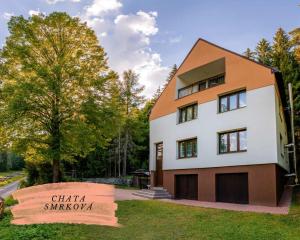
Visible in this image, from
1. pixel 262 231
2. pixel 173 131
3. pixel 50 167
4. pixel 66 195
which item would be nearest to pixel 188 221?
pixel 262 231

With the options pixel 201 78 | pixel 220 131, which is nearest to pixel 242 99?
pixel 220 131

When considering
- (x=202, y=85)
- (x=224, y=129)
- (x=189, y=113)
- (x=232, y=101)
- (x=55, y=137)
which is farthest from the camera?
(x=189, y=113)

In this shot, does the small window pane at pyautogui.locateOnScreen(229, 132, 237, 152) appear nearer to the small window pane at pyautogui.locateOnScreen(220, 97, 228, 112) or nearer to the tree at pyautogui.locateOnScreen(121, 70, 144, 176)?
the small window pane at pyautogui.locateOnScreen(220, 97, 228, 112)

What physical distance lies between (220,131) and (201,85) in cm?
399

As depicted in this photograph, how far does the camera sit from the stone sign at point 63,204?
4930 mm

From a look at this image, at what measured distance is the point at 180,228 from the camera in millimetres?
10570

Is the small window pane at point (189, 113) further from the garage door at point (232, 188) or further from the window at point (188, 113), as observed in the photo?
the garage door at point (232, 188)

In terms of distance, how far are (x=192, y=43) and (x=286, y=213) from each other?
12.9m

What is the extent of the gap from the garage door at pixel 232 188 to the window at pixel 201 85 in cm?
575

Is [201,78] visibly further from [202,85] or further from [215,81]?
[215,81]

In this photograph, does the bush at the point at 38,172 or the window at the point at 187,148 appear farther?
the bush at the point at 38,172

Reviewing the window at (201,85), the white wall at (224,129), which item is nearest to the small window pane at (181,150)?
the white wall at (224,129)

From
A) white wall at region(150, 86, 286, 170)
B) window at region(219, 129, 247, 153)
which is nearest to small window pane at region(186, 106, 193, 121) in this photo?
white wall at region(150, 86, 286, 170)

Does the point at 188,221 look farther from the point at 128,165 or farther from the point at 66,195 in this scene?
the point at 128,165
